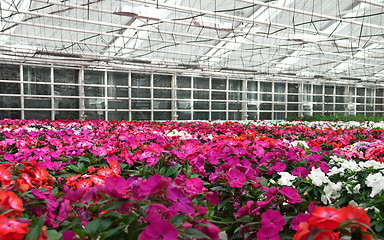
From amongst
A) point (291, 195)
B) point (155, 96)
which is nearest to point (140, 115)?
point (155, 96)

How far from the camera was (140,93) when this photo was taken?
14867mm

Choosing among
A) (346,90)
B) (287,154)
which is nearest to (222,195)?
(287,154)

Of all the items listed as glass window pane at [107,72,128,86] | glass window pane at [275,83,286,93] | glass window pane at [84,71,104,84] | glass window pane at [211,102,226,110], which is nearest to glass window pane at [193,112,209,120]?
glass window pane at [211,102,226,110]

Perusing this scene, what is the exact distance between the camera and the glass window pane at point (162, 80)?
1522cm

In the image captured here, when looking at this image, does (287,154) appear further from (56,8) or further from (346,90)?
(346,90)

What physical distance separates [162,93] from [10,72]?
671 cm

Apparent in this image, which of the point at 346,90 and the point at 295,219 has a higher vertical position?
the point at 346,90

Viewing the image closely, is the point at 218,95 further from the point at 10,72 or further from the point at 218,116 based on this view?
the point at 10,72

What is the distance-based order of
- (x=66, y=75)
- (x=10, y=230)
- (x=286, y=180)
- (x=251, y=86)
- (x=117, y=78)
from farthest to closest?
(x=251, y=86) → (x=117, y=78) → (x=66, y=75) → (x=286, y=180) → (x=10, y=230)

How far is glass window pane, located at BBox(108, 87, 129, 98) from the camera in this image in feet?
46.5

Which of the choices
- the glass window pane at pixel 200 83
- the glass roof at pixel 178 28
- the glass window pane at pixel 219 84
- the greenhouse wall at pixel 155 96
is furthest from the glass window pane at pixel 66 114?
the glass window pane at pixel 219 84

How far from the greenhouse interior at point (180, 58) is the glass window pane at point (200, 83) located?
55 millimetres

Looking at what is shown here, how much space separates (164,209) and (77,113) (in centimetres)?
1389

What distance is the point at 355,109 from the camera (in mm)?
21391
